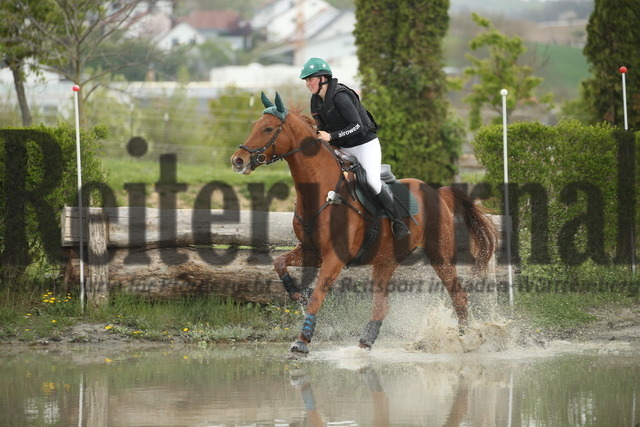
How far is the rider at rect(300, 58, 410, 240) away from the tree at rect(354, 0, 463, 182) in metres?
8.97

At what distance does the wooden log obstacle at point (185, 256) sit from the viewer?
38.5ft

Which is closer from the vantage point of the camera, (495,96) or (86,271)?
(86,271)

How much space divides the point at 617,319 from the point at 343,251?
3804mm

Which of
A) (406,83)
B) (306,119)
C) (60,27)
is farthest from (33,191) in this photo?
(406,83)

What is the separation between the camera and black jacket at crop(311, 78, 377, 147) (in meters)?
10.1

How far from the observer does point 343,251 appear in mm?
10195

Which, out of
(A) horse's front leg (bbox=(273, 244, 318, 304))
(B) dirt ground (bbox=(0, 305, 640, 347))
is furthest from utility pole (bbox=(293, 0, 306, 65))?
(A) horse's front leg (bbox=(273, 244, 318, 304))

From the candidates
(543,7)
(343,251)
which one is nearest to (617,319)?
(343,251)

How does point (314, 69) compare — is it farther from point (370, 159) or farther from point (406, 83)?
point (406, 83)

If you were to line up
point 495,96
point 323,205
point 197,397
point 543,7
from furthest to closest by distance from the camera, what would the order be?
point 543,7
point 495,96
point 323,205
point 197,397

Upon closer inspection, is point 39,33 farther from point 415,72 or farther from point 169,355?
point 169,355

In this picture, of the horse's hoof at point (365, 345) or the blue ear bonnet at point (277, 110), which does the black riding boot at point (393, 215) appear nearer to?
the horse's hoof at point (365, 345)

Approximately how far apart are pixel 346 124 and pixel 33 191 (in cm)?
413

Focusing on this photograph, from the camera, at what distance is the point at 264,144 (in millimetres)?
9781
